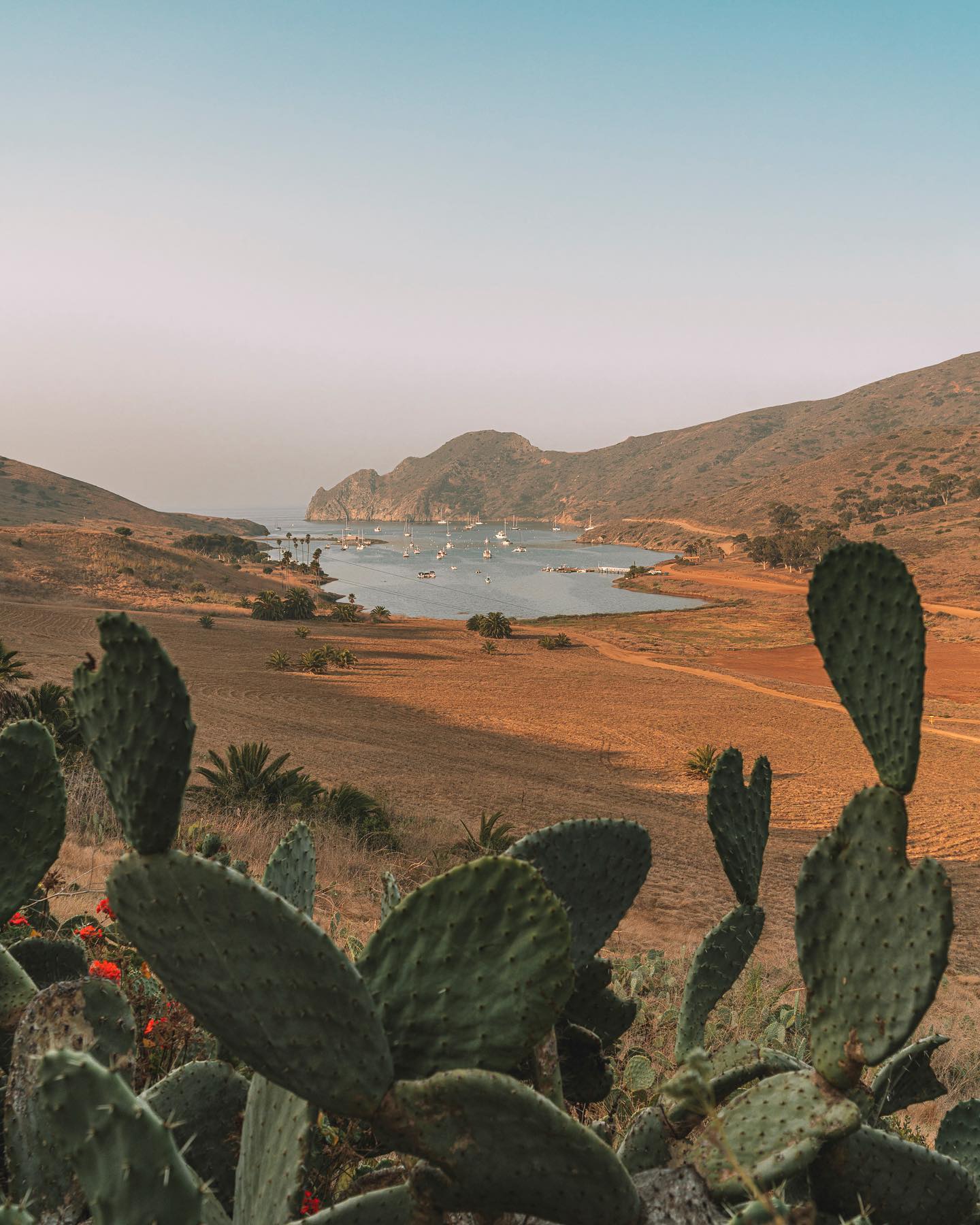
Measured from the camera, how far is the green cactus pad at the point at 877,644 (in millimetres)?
1585

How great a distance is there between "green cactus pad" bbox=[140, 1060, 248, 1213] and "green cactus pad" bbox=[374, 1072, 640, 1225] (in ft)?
2.80

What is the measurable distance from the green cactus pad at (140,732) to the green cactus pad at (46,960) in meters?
1.45

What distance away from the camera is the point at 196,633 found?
3128 centimetres

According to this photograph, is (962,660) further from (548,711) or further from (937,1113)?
(937,1113)

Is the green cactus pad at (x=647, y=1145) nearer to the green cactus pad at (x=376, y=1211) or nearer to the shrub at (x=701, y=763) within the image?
the green cactus pad at (x=376, y=1211)

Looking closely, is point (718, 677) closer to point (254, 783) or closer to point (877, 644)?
point (254, 783)

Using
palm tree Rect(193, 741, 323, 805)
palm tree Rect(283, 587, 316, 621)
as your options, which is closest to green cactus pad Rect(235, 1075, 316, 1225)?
palm tree Rect(193, 741, 323, 805)


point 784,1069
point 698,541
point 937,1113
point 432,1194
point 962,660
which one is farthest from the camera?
point 698,541

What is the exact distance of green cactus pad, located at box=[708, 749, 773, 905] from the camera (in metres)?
2.01

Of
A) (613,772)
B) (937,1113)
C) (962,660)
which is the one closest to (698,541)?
(962,660)

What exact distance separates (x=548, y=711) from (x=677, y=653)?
51.2 feet

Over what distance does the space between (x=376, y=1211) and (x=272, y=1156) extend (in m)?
0.25

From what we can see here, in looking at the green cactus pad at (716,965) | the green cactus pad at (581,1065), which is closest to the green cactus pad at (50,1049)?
the green cactus pad at (581,1065)

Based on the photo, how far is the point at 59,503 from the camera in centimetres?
9700
